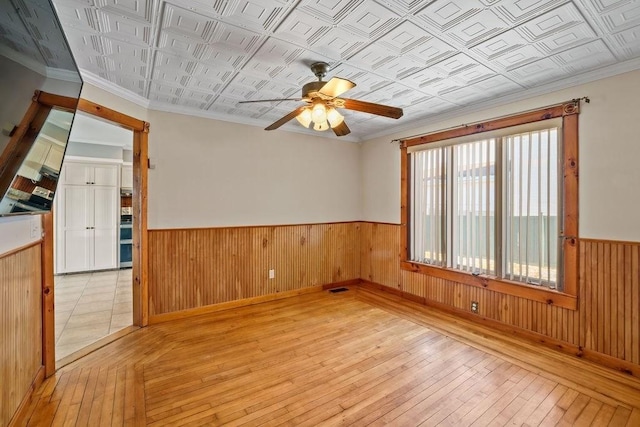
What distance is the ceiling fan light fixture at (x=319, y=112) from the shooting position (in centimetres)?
238

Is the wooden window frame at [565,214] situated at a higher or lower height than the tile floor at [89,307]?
higher

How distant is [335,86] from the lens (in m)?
2.08

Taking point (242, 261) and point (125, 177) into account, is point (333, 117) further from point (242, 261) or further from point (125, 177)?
point (125, 177)

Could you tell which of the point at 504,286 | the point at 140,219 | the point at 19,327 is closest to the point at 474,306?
the point at 504,286

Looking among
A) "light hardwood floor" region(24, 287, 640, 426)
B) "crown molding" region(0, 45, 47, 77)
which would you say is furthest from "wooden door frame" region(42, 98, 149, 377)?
"crown molding" region(0, 45, 47, 77)

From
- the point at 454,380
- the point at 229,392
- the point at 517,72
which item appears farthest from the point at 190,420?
the point at 517,72

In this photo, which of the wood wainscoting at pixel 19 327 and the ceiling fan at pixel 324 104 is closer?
the wood wainscoting at pixel 19 327

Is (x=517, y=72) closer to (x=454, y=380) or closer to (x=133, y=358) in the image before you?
(x=454, y=380)

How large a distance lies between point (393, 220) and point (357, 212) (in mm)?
771

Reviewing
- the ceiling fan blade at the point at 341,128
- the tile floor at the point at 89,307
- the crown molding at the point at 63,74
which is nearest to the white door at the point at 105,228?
the tile floor at the point at 89,307

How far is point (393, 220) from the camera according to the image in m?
4.59

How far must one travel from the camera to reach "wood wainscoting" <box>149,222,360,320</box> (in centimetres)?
349

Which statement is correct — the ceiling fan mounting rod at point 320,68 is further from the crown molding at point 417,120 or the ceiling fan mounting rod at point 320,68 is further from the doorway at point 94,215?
the doorway at point 94,215

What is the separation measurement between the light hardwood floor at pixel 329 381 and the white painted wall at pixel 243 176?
1.39 meters
